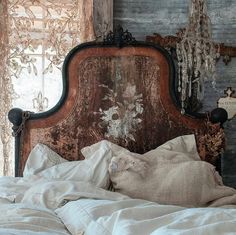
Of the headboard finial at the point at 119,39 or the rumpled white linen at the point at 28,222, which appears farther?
the headboard finial at the point at 119,39

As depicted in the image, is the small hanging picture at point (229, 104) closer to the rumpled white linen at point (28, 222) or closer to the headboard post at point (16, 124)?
the headboard post at point (16, 124)

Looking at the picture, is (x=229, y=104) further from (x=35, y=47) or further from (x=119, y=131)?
(x=35, y=47)

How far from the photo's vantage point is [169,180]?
2.12m

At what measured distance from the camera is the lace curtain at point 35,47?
2633 millimetres

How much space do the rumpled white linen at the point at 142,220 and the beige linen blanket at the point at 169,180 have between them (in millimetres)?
532

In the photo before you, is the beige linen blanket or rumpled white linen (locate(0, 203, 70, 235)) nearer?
rumpled white linen (locate(0, 203, 70, 235))

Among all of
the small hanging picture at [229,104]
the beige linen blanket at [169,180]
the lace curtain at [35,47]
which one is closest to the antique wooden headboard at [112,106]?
the lace curtain at [35,47]

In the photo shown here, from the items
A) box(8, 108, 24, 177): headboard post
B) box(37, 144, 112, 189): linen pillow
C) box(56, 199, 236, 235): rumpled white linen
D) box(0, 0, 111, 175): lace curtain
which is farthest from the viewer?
box(0, 0, 111, 175): lace curtain

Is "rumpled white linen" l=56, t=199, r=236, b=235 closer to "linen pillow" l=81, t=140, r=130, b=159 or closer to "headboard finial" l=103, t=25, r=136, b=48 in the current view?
"linen pillow" l=81, t=140, r=130, b=159

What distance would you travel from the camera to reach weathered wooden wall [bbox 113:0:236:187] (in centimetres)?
293

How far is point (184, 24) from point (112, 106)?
88cm

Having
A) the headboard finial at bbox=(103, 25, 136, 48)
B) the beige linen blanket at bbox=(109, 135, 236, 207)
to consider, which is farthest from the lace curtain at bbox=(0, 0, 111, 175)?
the beige linen blanket at bbox=(109, 135, 236, 207)

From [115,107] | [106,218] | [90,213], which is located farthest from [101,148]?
[106,218]

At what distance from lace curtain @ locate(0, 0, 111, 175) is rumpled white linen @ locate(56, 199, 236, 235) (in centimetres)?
126
